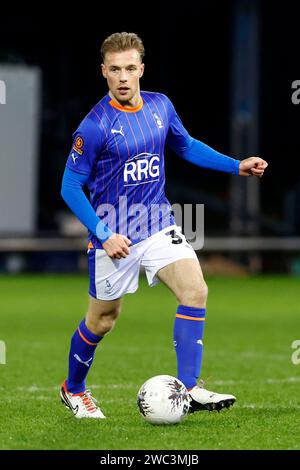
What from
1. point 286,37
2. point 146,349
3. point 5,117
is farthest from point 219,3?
point 146,349

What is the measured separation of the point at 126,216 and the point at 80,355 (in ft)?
2.86

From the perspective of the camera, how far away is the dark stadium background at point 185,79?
871 inches

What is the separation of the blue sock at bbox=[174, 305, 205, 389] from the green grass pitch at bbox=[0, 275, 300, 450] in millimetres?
260

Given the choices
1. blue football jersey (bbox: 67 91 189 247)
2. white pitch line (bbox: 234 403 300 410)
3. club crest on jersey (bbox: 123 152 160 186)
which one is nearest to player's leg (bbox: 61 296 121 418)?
blue football jersey (bbox: 67 91 189 247)

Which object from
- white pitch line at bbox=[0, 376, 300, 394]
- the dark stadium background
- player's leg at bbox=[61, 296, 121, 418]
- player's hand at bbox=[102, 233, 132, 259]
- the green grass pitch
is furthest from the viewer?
the dark stadium background

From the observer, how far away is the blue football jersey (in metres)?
6.02

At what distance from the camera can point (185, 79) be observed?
75.2 ft

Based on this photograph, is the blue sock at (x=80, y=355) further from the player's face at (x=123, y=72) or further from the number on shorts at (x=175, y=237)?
the player's face at (x=123, y=72)

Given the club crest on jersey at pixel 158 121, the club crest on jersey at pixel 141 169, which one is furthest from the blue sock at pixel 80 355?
the club crest on jersey at pixel 158 121

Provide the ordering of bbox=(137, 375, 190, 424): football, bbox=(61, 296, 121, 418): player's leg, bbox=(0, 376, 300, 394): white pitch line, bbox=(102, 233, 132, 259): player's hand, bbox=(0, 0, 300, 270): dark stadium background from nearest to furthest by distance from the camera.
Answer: bbox=(137, 375, 190, 424): football, bbox=(102, 233, 132, 259): player's hand, bbox=(61, 296, 121, 418): player's leg, bbox=(0, 376, 300, 394): white pitch line, bbox=(0, 0, 300, 270): dark stadium background

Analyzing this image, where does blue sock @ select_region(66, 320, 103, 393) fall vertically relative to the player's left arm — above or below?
below

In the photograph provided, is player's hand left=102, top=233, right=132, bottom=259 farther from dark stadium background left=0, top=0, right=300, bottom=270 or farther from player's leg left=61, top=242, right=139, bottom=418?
dark stadium background left=0, top=0, right=300, bottom=270

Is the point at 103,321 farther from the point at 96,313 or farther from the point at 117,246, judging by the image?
the point at 117,246

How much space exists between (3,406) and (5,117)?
15.0 m
